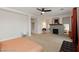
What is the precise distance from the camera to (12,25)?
20.2 feet

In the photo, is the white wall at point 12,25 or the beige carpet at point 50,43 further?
the white wall at point 12,25

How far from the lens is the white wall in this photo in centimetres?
543

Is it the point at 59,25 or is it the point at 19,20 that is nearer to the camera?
the point at 19,20

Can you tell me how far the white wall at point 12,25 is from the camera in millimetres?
5429

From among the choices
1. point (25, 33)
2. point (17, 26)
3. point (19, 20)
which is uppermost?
point (19, 20)

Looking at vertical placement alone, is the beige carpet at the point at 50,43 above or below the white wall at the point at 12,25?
below

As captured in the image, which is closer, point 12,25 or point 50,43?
point 50,43

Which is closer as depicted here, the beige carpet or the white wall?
the beige carpet

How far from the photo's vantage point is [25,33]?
753 centimetres

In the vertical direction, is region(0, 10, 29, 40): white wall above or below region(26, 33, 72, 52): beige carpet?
above
